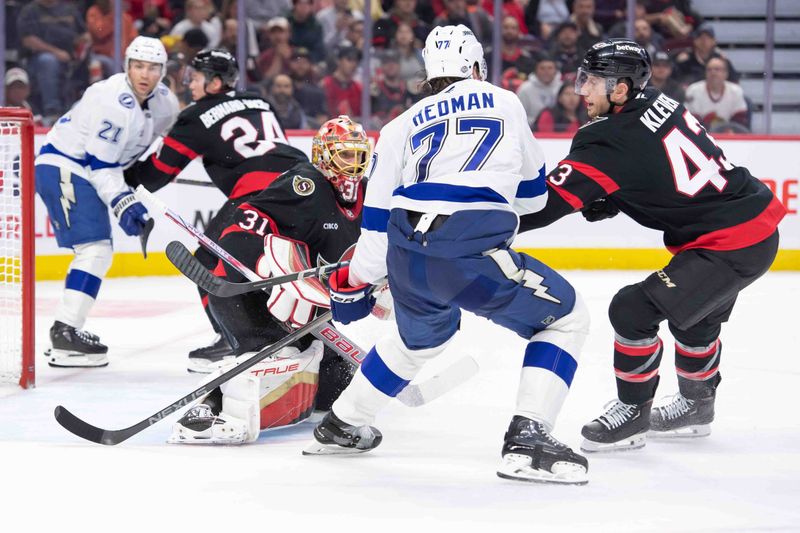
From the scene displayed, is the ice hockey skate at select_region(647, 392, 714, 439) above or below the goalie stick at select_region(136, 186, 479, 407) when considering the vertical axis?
below

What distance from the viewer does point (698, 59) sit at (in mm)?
7777

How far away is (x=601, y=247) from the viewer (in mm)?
7297

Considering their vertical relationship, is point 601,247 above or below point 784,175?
below

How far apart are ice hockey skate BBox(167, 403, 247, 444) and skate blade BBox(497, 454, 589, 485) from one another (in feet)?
2.52

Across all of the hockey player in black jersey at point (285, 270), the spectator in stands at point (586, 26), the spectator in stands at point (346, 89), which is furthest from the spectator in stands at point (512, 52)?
the hockey player in black jersey at point (285, 270)

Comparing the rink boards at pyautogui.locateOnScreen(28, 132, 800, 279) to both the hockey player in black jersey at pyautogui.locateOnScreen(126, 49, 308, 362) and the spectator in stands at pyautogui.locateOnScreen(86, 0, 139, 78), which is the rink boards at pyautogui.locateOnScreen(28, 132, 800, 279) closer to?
the spectator in stands at pyautogui.locateOnScreen(86, 0, 139, 78)

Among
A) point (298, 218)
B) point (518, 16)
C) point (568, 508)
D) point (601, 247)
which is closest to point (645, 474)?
point (568, 508)

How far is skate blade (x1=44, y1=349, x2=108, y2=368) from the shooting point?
442cm

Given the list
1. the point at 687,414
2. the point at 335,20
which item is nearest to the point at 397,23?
the point at 335,20

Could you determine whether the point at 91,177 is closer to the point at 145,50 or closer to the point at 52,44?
the point at 145,50

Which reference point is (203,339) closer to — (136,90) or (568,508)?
(136,90)

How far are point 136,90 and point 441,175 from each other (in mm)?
2217

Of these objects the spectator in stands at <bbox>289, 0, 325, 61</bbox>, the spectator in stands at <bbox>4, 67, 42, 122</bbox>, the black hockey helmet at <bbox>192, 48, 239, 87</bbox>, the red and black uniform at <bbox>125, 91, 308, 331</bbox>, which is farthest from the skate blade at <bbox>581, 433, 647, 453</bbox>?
the spectator in stands at <bbox>289, 0, 325, 61</bbox>

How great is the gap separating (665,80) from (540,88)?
0.80 m
